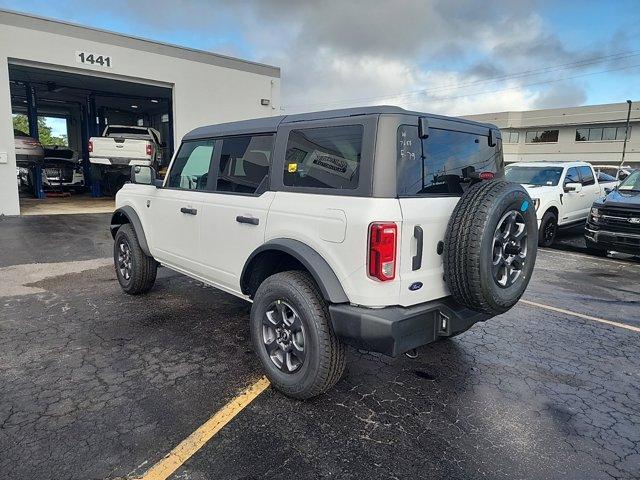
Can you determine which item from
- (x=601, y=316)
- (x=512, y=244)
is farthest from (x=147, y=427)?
(x=601, y=316)

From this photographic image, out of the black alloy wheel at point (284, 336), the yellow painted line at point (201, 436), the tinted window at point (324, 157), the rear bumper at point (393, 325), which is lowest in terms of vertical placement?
the yellow painted line at point (201, 436)

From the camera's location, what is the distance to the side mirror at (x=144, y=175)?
4.90 m

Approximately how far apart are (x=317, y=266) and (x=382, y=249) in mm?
467

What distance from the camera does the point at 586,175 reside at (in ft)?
35.2

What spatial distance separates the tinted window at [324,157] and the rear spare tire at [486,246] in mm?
733

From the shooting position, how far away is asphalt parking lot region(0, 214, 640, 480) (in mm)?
2410

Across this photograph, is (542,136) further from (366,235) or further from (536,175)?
(366,235)

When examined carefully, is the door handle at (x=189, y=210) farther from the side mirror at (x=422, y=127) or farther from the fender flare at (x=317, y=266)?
the side mirror at (x=422, y=127)

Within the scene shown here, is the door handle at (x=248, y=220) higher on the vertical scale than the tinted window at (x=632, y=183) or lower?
lower

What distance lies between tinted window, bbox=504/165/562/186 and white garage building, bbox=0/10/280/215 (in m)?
10.2

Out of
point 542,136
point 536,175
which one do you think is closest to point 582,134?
point 542,136

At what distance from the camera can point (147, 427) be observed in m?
2.69

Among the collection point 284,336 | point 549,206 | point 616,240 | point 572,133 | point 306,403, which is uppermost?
point 572,133

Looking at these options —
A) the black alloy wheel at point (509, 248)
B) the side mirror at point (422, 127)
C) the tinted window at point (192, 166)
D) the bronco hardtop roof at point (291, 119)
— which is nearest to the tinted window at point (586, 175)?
the bronco hardtop roof at point (291, 119)
